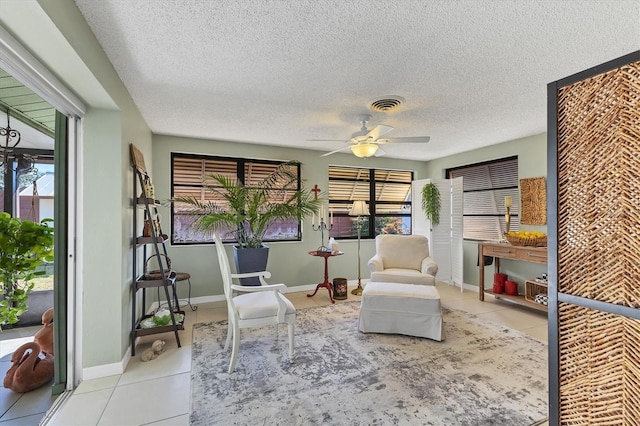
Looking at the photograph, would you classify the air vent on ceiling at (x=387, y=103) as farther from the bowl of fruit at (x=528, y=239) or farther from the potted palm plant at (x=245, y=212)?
the bowl of fruit at (x=528, y=239)

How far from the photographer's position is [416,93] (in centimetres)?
267

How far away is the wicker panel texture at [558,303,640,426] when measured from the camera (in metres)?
0.84

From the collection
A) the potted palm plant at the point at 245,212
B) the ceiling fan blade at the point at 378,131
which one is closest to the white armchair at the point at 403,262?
the potted palm plant at the point at 245,212

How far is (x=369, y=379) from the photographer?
2.26 metres

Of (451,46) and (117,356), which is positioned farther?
(117,356)

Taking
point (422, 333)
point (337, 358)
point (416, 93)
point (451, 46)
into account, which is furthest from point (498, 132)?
point (337, 358)

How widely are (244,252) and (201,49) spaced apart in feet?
7.74

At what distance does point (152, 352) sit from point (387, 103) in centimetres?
318

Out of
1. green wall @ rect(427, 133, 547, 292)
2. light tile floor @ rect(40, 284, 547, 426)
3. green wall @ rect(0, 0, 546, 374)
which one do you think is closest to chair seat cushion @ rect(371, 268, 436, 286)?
light tile floor @ rect(40, 284, 547, 426)

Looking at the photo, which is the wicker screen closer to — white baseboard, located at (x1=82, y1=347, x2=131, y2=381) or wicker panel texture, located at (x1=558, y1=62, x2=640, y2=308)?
wicker panel texture, located at (x1=558, y1=62, x2=640, y2=308)

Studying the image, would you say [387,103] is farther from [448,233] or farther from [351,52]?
[448,233]

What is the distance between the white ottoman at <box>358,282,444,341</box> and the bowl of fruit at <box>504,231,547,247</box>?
165 cm

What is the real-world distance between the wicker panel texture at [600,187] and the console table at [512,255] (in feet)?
10.4

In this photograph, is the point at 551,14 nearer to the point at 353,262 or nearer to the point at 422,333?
the point at 422,333
